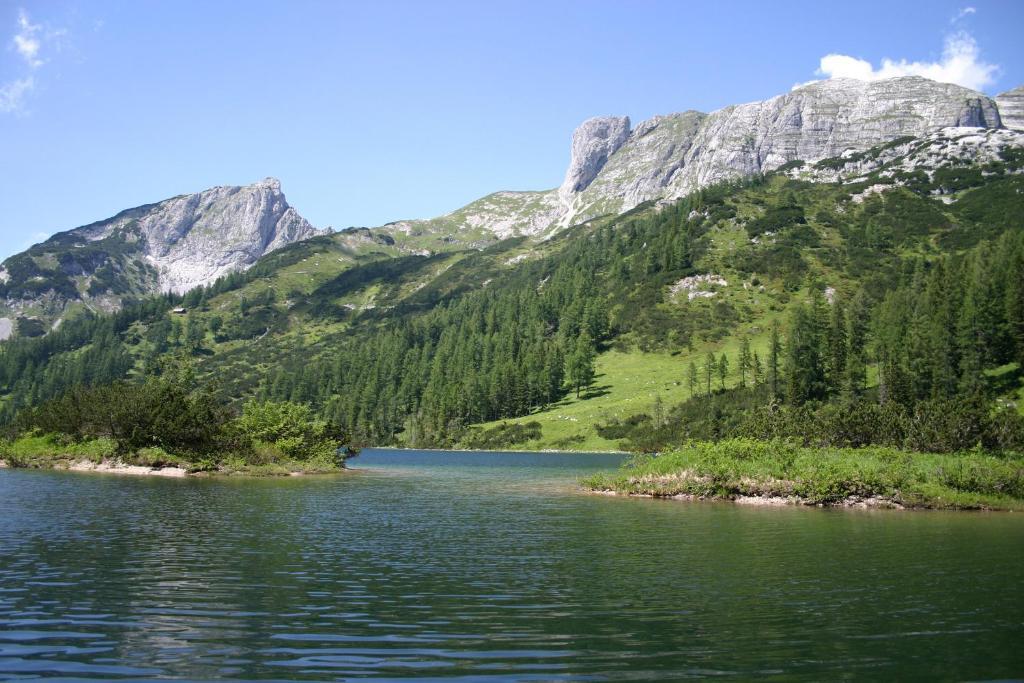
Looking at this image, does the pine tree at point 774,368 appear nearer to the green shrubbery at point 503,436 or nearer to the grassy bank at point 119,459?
the green shrubbery at point 503,436

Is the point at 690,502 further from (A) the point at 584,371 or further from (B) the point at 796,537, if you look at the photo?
(A) the point at 584,371

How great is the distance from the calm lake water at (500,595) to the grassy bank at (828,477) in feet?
19.8

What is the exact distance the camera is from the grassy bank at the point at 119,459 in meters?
71.0

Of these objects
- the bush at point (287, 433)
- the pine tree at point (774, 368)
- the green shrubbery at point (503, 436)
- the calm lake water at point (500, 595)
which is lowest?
the green shrubbery at point (503, 436)

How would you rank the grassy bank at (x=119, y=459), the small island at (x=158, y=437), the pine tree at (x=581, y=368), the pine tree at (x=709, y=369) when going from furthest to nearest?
the pine tree at (x=581, y=368), the pine tree at (x=709, y=369), the small island at (x=158, y=437), the grassy bank at (x=119, y=459)

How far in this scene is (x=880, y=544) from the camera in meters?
31.8

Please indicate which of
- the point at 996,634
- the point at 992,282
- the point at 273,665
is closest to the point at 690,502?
the point at 996,634

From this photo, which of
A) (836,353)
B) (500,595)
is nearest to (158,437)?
(500,595)

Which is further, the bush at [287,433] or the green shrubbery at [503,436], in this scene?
the green shrubbery at [503,436]

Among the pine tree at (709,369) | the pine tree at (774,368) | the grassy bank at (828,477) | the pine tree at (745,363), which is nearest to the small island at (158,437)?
the grassy bank at (828,477)

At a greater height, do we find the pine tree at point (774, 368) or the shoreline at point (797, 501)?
the pine tree at point (774, 368)

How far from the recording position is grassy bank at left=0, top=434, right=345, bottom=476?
71.0 m

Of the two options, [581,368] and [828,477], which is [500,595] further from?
[581,368]

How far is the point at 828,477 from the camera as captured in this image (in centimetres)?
4947
